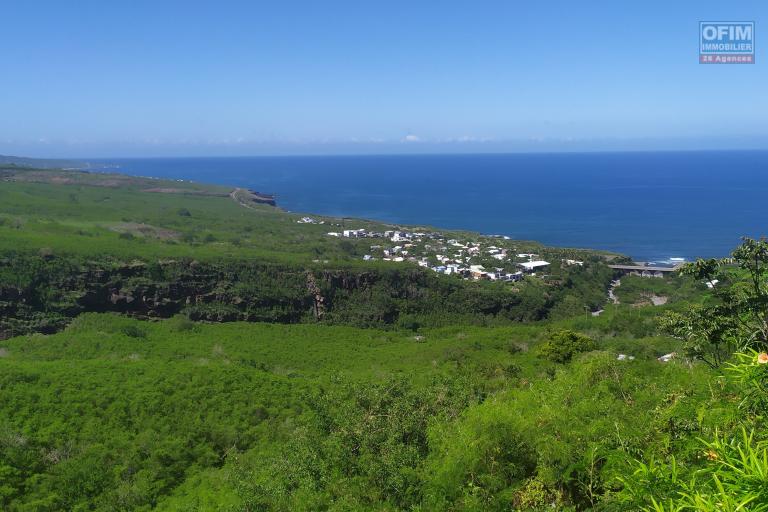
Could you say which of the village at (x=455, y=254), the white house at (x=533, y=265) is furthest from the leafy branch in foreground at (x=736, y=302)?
the white house at (x=533, y=265)

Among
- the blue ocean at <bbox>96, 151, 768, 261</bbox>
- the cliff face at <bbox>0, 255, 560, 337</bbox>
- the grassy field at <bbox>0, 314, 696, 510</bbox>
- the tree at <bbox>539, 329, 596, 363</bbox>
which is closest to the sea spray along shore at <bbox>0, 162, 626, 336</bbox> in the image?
the cliff face at <bbox>0, 255, 560, 337</bbox>

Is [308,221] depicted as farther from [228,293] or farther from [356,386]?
[356,386]

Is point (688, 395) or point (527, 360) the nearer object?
point (688, 395)

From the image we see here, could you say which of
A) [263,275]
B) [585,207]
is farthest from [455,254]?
[585,207]

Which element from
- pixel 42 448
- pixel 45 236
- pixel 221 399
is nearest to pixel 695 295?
pixel 221 399

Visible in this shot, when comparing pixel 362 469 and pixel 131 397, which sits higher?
pixel 362 469

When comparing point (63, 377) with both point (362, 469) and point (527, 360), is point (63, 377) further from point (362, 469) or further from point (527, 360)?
point (527, 360)
